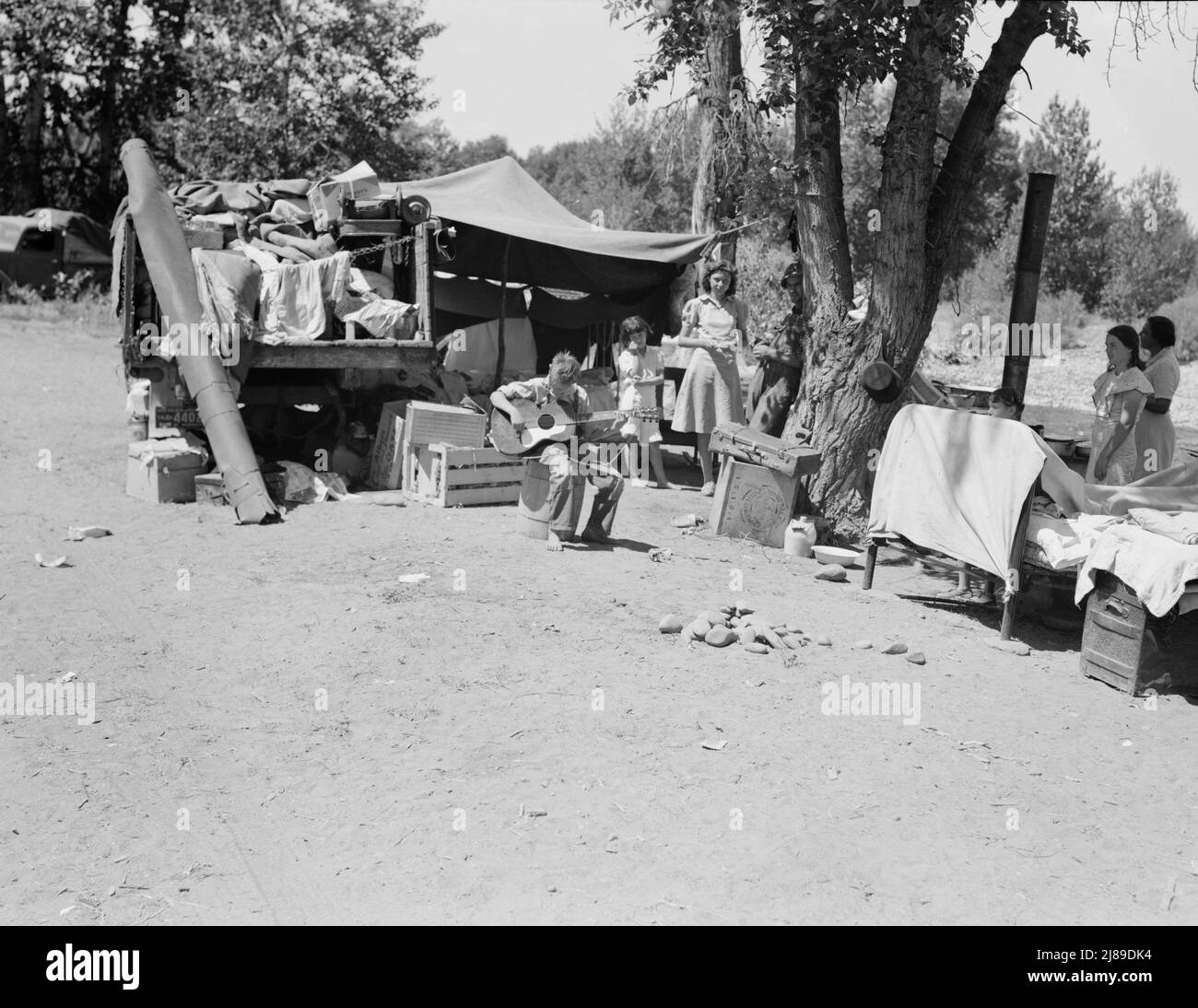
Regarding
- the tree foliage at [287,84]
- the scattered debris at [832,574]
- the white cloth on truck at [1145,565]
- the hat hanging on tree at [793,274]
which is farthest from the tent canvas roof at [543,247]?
the tree foliage at [287,84]

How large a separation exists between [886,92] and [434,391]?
28.5 metres

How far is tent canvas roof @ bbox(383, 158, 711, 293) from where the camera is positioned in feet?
39.4

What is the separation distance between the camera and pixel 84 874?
4262mm

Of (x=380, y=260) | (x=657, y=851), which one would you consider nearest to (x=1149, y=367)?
(x=657, y=851)

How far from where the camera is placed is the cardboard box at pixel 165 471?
9539mm

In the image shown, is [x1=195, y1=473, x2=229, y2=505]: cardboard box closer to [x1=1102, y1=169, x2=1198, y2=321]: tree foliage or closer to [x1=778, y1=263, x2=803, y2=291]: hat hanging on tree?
[x1=778, y1=263, x2=803, y2=291]: hat hanging on tree

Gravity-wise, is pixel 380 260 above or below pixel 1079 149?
below

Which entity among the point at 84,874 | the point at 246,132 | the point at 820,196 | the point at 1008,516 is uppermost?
the point at 246,132

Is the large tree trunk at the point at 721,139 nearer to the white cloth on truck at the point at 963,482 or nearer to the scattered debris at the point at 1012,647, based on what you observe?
the white cloth on truck at the point at 963,482

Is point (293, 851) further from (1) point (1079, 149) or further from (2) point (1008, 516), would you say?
(1) point (1079, 149)

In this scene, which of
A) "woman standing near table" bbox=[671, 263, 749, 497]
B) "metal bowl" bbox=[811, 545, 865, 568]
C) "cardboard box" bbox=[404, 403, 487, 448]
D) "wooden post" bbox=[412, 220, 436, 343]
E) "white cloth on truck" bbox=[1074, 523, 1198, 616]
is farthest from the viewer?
"wooden post" bbox=[412, 220, 436, 343]

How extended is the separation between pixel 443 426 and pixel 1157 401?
518 centimetres

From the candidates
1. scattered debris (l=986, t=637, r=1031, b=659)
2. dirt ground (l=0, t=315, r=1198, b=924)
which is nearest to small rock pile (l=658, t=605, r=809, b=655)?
dirt ground (l=0, t=315, r=1198, b=924)

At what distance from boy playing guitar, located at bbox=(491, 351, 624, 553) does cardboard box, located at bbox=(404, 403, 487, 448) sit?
4.11 feet
